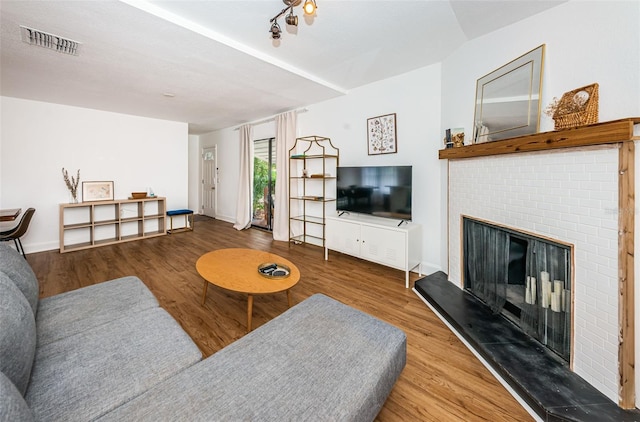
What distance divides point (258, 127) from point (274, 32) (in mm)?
3602

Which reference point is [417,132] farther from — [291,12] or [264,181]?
[264,181]

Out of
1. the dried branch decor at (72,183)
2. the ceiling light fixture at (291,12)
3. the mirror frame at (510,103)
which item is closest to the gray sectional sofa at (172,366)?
the mirror frame at (510,103)

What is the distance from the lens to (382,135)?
3338 millimetres

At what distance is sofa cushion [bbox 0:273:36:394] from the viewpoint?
33.0 inches

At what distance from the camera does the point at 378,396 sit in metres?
1.05

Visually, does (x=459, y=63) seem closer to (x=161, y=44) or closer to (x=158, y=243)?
(x=161, y=44)

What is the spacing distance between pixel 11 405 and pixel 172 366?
0.51m

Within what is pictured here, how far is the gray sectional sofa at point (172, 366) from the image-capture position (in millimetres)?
852

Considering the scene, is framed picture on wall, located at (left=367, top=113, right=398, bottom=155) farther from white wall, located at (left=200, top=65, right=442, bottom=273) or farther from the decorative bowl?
the decorative bowl

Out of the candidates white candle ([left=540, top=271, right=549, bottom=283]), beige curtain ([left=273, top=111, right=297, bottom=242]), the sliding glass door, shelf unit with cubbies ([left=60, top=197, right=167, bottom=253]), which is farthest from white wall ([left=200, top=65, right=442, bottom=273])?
shelf unit with cubbies ([left=60, top=197, right=167, bottom=253])

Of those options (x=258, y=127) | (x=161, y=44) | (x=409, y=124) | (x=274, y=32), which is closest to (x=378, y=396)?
(x=274, y=32)

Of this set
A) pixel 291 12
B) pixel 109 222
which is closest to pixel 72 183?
pixel 109 222

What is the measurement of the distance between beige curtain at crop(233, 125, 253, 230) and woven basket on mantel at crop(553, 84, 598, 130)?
196 inches

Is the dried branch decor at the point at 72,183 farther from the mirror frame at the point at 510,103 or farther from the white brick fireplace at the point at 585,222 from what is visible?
the white brick fireplace at the point at 585,222
